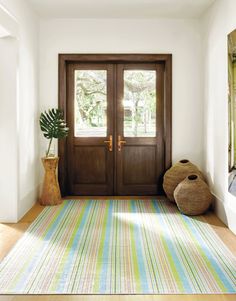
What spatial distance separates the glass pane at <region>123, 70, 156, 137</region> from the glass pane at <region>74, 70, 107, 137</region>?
36cm

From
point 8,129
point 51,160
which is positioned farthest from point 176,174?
point 8,129

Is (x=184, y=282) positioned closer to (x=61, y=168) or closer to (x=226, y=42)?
(x=226, y=42)

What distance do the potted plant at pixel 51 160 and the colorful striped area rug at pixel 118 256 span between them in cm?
49

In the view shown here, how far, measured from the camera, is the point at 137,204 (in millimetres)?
5723

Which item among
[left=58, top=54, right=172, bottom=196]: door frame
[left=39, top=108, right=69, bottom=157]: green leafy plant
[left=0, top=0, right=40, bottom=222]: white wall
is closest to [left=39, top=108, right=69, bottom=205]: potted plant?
[left=39, top=108, right=69, bottom=157]: green leafy plant

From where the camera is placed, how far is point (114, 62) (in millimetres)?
6211

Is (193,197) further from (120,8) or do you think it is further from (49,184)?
(120,8)

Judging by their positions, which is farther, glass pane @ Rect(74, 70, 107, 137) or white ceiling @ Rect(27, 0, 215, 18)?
glass pane @ Rect(74, 70, 107, 137)

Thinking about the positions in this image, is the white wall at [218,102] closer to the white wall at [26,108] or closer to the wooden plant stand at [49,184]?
the wooden plant stand at [49,184]

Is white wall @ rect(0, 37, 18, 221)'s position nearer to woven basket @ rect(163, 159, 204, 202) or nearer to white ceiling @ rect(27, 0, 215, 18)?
white ceiling @ rect(27, 0, 215, 18)

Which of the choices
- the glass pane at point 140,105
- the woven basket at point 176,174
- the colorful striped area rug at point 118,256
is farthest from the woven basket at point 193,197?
the glass pane at point 140,105

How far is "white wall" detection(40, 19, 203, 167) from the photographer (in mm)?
6051

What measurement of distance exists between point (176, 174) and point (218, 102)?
122 cm

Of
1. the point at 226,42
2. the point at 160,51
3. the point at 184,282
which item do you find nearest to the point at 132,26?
→ the point at 160,51
